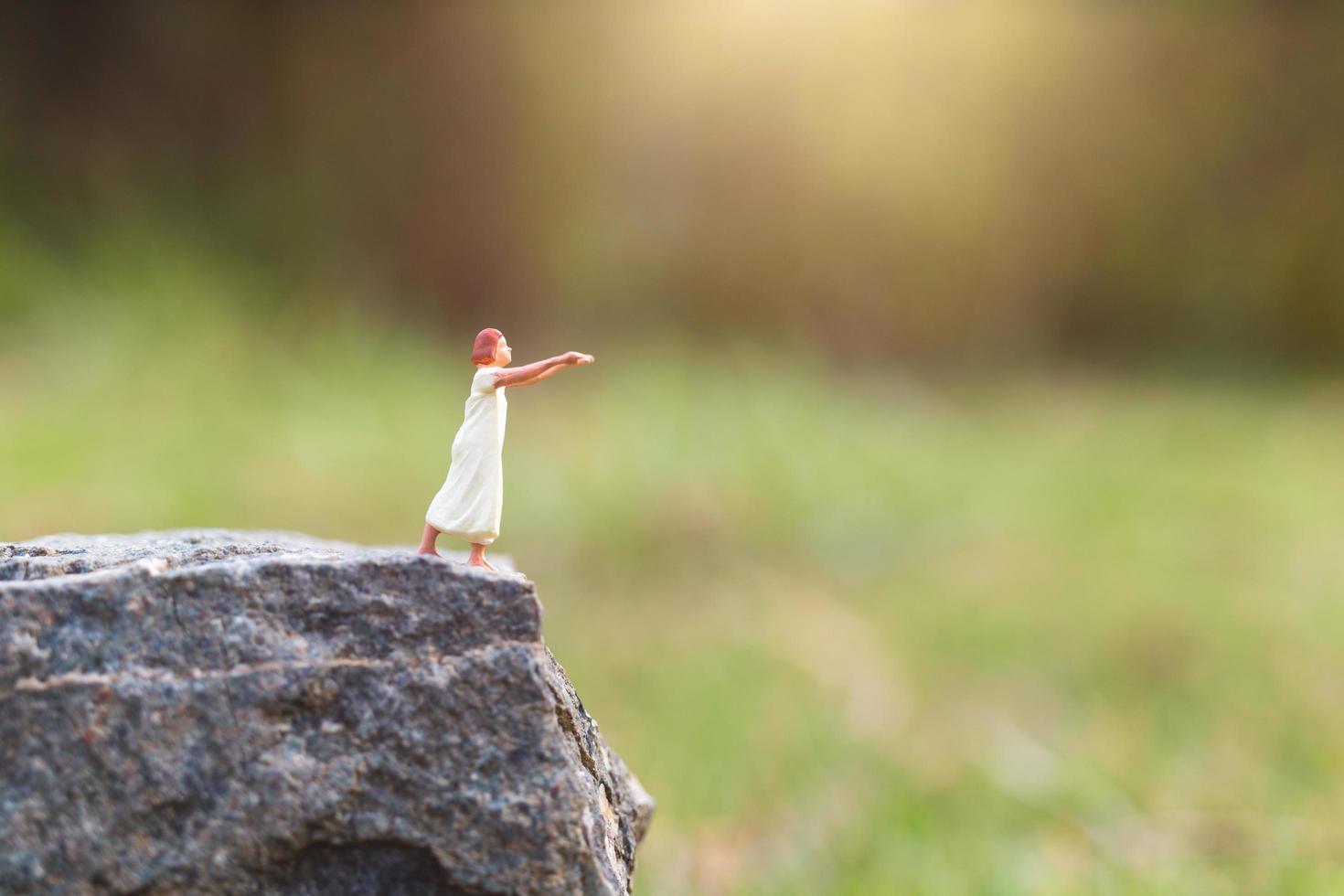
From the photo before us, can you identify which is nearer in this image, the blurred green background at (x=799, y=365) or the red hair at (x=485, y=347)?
the red hair at (x=485, y=347)

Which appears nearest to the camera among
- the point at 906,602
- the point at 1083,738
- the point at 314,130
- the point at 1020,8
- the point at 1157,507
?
the point at 1083,738

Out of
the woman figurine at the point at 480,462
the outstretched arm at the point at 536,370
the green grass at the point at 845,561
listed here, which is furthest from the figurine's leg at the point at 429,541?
the green grass at the point at 845,561

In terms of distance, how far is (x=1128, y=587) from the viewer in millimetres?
4840

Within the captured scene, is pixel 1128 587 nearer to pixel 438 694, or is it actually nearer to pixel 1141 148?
pixel 438 694

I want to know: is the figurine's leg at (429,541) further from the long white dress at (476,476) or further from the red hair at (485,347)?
the red hair at (485,347)

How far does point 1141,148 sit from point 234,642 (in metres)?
8.44

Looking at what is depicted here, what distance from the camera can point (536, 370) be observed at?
56.4 inches

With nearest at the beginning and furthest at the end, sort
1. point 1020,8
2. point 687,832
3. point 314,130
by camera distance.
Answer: point 687,832 → point 314,130 → point 1020,8

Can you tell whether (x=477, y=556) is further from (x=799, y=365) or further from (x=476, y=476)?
(x=799, y=365)

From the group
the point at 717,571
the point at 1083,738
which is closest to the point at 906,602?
the point at 717,571

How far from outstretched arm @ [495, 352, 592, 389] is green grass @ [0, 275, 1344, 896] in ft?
4.86

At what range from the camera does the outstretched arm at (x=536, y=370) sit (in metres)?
1.41

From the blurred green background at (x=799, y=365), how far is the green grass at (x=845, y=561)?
0.9 inches

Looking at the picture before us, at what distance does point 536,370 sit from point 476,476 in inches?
5.8
